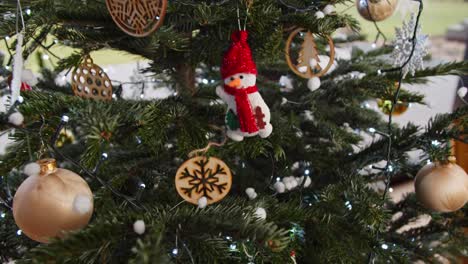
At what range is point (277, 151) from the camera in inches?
23.2

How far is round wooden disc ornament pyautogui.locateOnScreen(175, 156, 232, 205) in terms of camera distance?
0.49 m

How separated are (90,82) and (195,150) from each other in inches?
6.7

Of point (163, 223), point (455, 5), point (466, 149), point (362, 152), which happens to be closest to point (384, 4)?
point (362, 152)

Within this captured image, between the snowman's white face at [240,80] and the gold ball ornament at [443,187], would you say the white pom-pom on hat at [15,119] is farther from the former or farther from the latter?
the gold ball ornament at [443,187]

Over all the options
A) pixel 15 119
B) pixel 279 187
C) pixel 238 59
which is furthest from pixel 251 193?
pixel 15 119

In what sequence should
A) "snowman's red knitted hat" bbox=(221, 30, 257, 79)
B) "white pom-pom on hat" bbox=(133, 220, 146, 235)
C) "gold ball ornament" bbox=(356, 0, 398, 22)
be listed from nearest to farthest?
"white pom-pom on hat" bbox=(133, 220, 146, 235)
"snowman's red knitted hat" bbox=(221, 30, 257, 79)
"gold ball ornament" bbox=(356, 0, 398, 22)

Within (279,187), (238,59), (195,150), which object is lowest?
(279,187)

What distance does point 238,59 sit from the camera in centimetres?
51

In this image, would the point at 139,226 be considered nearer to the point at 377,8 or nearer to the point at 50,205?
the point at 50,205

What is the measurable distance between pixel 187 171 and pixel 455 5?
2466mm

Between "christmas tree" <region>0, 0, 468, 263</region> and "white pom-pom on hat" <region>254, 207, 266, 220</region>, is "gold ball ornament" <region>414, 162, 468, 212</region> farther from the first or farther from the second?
"white pom-pom on hat" <region>254, 207, 266, 220</region>

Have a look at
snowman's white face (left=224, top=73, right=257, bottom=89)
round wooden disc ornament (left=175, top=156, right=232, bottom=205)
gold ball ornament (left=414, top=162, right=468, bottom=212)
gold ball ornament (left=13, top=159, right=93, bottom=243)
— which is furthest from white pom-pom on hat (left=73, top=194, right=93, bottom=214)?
gold ball ornament (left=414, top=162, right=468, bottom=212)

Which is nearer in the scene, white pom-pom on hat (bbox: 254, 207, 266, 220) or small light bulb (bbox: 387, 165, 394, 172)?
white pom-pom on hat (bbox: 254, 207, 266, 220)

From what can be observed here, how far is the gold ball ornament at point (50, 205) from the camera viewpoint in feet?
1.35
